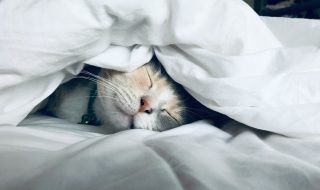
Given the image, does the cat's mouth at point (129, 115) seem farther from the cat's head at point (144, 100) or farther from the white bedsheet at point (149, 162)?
the white bedsheet at point (149, 162)

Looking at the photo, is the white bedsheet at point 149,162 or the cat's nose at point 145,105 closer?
the white bedsheet at point 149,162

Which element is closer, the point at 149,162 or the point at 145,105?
the point at 149,162

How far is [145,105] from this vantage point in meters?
0.93

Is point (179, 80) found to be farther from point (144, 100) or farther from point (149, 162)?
point (149, 162)

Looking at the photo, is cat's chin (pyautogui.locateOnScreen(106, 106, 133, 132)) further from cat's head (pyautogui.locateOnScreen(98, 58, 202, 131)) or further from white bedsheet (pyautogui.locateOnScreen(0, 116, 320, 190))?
white bedsheet (pyautogui.locateOnScreen(0, 116, 320, 190))

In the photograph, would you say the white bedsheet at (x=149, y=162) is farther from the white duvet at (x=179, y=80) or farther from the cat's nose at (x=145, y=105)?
the cat's nose at (x=145, y=105)

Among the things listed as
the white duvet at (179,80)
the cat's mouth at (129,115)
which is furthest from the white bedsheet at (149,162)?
the cat's mouth at (129,115)

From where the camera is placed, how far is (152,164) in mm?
533

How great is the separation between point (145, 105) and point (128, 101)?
0.04 meters

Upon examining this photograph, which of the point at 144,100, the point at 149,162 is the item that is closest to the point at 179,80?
the point at 144,100

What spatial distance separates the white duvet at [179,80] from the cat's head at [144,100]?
63 millimetres

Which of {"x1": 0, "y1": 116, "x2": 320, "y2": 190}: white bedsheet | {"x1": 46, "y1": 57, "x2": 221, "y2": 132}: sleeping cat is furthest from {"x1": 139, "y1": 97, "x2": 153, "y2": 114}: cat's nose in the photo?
{"x1": 0, "y1": 116, "x2": 320, "y2": 190}: white bedsheet

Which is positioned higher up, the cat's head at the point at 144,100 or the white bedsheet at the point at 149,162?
the cat's head at the point at 144,100

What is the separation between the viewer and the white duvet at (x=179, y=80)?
1.84 ft
